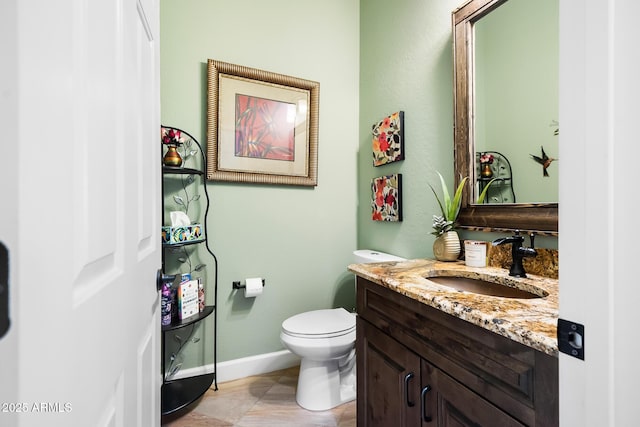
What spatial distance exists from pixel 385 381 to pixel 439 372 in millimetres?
320

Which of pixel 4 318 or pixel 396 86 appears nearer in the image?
pixel 4 318

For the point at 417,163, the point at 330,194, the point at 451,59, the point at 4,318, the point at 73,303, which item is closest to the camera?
the point at 4,318

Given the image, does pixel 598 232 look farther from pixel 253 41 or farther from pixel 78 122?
pixel 253 41

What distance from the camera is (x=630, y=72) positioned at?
16.1 inches

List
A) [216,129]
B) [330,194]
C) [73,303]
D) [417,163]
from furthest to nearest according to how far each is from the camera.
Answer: [330,194] < [216,129] < [417,163] < [73,303]

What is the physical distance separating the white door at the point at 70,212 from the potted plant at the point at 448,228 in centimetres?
128

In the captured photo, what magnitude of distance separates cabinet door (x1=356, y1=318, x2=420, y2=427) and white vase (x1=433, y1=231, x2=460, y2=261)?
1.72ft

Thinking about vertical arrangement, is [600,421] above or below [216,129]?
below

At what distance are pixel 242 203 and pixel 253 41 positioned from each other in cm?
112

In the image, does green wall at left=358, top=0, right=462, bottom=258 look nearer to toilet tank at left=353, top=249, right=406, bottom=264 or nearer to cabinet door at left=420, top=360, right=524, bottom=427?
toilet tank at left=353, top=249, right=406, bottom=264

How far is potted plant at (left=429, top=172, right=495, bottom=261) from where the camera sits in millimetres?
1405

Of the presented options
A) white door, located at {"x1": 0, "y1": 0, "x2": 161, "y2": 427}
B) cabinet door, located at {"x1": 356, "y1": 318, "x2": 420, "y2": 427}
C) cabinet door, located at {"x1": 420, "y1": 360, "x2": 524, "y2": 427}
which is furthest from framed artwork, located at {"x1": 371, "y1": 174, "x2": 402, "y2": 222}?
white door, located at {"x1": 0, "y1": 0, "x2": 161, "y2": 427}

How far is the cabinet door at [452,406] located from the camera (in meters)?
0.70

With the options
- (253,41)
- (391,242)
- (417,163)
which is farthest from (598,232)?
(253,41)
